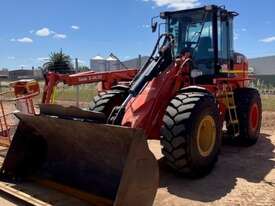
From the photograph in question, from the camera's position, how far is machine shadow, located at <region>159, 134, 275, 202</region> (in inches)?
229

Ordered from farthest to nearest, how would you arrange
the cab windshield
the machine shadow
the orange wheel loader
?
the cab windshield
the machine shadow
the orange wheel loader

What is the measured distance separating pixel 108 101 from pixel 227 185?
246 centimetres

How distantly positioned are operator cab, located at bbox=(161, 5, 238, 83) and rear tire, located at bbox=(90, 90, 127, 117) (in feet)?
4.09

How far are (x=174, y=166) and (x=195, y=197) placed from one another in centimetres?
59

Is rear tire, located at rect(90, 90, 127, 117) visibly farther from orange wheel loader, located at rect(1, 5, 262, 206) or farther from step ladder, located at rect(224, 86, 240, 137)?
step ladder, located at rect(224, 86, 240, 137)

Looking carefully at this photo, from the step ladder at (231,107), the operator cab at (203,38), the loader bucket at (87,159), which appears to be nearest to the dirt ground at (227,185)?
the loader bucket at (87,159)

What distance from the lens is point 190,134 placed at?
598 centimetres

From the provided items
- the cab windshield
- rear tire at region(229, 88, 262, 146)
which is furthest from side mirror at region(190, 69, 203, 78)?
rear tire at region(229, 88, 262, 146)

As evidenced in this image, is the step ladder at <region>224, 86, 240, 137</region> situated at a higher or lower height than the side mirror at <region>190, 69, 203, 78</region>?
lower

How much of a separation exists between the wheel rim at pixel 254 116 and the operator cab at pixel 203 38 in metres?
1.30

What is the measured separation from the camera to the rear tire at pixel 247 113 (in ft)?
28.5

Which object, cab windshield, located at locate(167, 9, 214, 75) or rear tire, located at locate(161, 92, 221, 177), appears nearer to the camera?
rear tire, located at locate(161, 92, 221, 177)

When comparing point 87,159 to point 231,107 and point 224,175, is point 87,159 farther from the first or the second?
point 231,107

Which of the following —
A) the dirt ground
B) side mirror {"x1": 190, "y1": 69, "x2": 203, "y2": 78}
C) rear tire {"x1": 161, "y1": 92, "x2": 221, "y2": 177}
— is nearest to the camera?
the dirt ground
